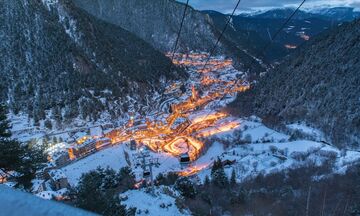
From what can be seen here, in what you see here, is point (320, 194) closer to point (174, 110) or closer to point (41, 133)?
point (41, 133)

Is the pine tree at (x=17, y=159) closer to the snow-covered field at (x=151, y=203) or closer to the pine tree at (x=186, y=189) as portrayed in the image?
the snow-covered field at (x=151, y=203)

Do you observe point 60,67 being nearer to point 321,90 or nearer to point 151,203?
point 321,90

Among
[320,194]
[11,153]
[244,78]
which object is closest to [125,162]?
[320,194]

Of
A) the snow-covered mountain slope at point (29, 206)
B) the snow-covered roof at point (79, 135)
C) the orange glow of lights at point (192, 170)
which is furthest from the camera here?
the snow-covered roof at point (79, 135)

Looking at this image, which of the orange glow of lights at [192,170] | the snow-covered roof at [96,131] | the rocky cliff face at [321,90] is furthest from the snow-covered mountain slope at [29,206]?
the snow-covered roof at [96,131]

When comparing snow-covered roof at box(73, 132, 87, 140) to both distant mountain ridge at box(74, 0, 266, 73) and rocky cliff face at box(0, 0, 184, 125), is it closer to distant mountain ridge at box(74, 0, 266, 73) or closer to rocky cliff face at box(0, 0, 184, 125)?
rocky cliff face at box(0, 0, 184, 125)

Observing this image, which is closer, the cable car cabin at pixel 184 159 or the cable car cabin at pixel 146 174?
the cable car cabin at pixel 146 174

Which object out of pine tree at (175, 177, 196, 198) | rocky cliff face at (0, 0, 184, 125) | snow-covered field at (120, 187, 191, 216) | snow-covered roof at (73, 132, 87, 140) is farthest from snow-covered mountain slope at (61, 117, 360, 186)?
rocky cliff face at (0, 0, 184, 125)
